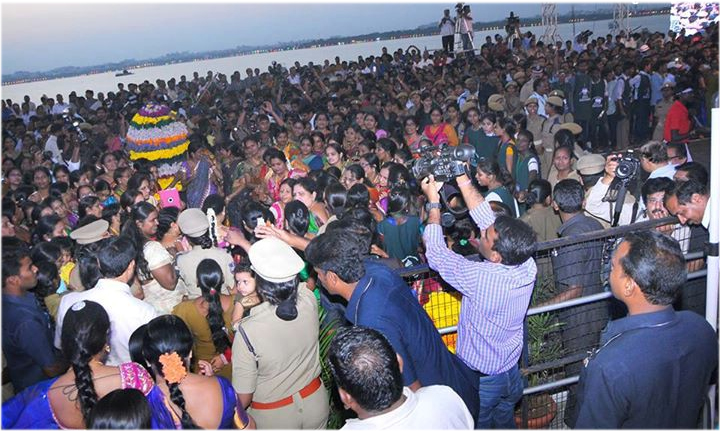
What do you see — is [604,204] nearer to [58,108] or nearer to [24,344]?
Result: [24,344]

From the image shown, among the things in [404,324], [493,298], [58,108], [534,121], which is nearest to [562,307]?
[493,298]

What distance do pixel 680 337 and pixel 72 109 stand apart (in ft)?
46.0

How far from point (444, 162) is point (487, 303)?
83 centimetres

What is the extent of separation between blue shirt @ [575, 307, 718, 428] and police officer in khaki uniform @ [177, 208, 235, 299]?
253 cm

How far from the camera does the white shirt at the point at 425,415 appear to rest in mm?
2072

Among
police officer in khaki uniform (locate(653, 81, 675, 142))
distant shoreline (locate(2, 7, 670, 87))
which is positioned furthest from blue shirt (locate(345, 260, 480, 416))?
distant shoreline (locate(2, 7, 670, 87))

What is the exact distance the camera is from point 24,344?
341cm

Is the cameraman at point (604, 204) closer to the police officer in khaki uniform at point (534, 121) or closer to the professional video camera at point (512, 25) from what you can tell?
the police officer in khaki uniform at point (534, 121)

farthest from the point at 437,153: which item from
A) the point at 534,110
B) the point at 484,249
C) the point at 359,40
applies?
the point at 359,40

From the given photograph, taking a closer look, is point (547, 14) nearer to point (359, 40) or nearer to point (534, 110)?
point (359, 40)

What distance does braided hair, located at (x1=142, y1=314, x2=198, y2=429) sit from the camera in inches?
102

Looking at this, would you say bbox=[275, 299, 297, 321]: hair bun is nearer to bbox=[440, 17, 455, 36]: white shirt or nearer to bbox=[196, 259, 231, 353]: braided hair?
bbox=[196, 259, 231, 353]: braided hair

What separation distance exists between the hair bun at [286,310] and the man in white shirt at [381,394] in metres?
0.73

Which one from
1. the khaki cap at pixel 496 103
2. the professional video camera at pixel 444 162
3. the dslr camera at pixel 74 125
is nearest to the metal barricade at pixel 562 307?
the professional video camera at pixel 444 162
